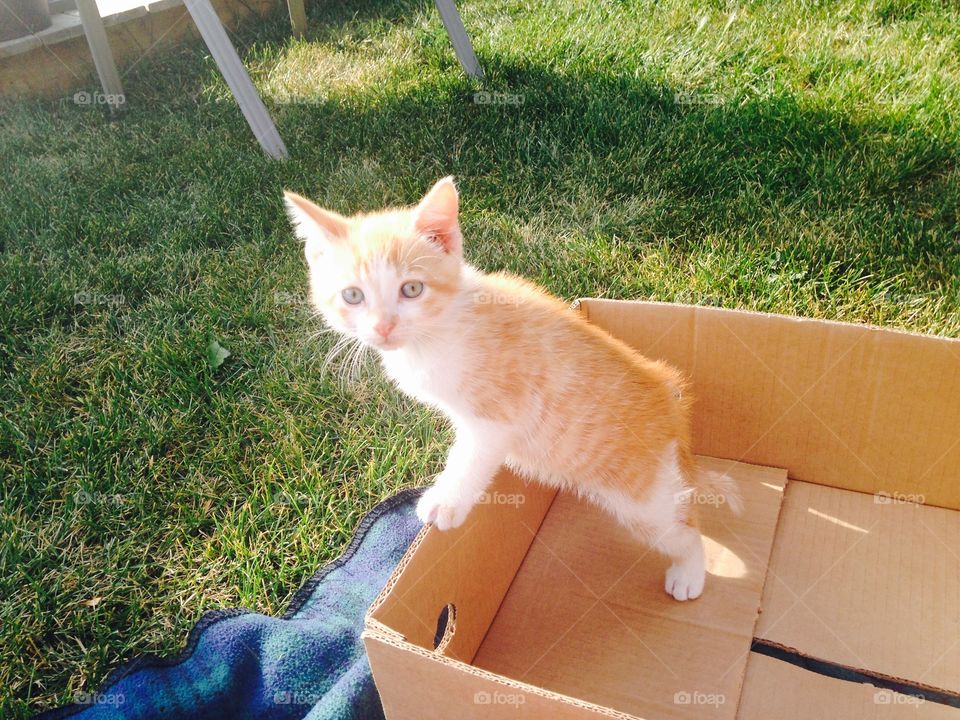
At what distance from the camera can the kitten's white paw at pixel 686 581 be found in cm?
160

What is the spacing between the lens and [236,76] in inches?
117

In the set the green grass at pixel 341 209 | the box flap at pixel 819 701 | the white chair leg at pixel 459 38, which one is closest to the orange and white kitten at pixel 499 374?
the box flap at pixel 819 701

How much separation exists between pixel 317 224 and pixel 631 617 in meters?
1.02

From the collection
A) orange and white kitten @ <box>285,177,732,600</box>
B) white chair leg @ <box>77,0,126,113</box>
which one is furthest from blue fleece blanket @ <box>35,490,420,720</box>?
white chair leg @ <box>77,0,126,113</box>

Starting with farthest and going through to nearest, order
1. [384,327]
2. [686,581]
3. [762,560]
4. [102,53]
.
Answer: [102,53] → [762,560] → [686,581] → [384,327]

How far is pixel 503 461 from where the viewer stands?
1.52 meters

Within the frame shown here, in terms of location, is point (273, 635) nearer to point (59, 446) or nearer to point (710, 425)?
point (59, 446)

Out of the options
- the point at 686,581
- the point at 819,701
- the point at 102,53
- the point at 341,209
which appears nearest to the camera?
the point at 819,701

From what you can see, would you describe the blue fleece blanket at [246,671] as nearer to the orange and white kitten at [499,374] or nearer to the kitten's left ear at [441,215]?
the orange and white kitten at [499,374]

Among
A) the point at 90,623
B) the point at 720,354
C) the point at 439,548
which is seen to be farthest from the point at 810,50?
the point at 90,623

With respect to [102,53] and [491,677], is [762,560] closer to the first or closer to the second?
[491,677]

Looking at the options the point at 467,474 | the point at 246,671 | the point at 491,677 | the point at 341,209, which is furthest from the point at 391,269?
the point at 341,209

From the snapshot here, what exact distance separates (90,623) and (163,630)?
0.15 metres

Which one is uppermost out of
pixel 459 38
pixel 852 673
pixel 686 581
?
pixel 459 38
